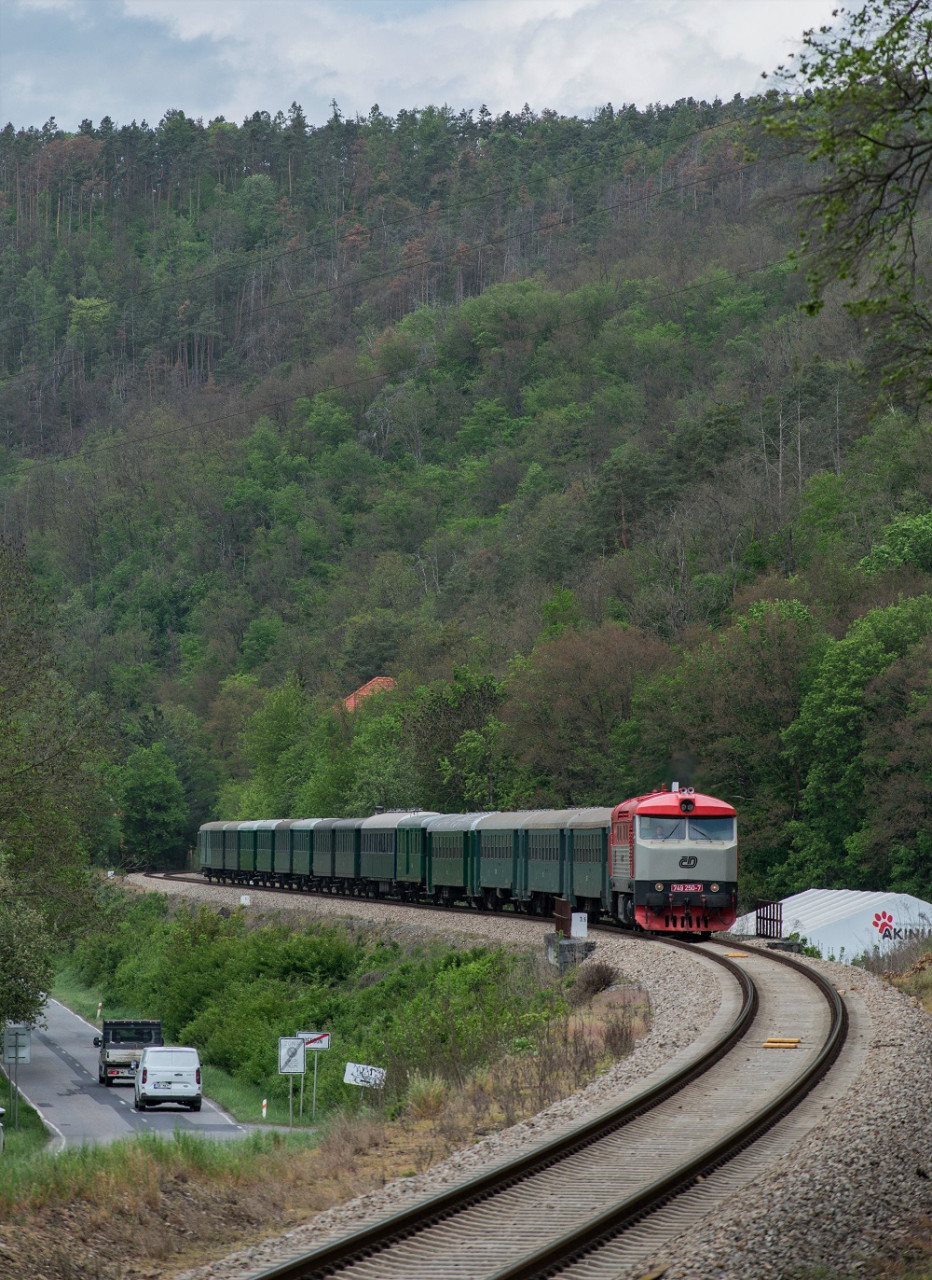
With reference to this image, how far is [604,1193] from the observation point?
11656 mm

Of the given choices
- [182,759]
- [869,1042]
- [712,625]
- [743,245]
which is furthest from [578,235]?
[869,1042]

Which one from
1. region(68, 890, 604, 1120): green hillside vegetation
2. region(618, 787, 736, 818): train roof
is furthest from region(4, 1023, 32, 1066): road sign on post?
region(618, 787, 736, 818): train roof

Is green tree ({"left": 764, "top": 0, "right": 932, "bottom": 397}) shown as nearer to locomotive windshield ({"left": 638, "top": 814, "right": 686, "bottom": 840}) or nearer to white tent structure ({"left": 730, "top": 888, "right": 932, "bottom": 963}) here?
locomotive windshield ({"left": 638, "top": 814, "right": 686, "bottom": 840})

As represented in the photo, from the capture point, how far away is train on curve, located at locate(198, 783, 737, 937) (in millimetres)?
31672

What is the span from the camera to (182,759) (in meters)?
116

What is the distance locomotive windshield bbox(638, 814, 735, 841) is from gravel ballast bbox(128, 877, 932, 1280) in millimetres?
9156

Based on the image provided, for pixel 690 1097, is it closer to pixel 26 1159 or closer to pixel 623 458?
pixel 26 1159

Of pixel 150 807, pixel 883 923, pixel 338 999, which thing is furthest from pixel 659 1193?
pixel 150 807

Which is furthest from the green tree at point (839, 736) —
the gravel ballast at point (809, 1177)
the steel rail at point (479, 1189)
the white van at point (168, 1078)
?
the steel rail at point (479, 1189)

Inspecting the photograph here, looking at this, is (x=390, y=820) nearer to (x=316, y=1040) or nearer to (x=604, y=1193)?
(x=316, y=1040)

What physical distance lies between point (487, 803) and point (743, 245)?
96250 mm

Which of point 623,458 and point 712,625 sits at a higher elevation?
point 623,458

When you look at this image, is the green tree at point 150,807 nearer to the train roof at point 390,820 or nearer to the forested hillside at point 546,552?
the forested hillside at point 546,552

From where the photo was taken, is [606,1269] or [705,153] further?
[705,153]
